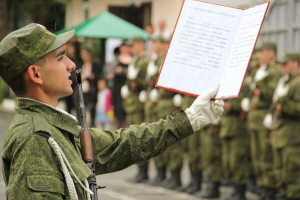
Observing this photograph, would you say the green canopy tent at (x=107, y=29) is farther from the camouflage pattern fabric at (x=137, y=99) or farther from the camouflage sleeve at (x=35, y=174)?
the camouflage sleeve at (x=35, y=174)

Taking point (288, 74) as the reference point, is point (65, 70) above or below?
above

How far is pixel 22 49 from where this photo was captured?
120 inches

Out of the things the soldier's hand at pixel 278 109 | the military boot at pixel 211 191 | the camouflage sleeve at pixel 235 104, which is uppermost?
the soldier's hand at pixel 278 109

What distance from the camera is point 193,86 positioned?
375cm

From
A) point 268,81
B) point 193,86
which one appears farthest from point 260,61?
point 193,86

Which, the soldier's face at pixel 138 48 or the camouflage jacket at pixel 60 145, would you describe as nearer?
the camouflage jacket at pixel 60 145

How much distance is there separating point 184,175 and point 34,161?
9.83 m

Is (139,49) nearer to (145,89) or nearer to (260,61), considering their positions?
(145,89)

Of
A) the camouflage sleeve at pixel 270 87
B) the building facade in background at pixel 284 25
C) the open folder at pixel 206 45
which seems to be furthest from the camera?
the building facade in background at pixel 284 25

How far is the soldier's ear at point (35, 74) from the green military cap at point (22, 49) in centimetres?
2

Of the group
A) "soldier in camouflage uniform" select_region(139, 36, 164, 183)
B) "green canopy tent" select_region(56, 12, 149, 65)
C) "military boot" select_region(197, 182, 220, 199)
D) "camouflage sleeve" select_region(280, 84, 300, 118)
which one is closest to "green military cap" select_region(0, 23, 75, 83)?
"camouflage sleeve" select_region(280, 84, 300, 118)

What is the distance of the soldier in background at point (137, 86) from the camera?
11.8 metres

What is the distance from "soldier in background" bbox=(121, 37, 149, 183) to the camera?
38.8 feet

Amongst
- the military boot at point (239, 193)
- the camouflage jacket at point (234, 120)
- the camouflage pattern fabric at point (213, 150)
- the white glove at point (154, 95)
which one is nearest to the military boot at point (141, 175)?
the white glove at point (154, 95)
